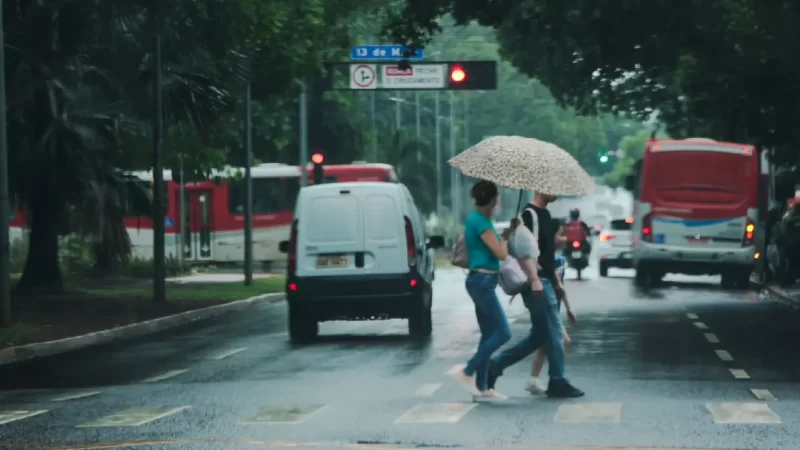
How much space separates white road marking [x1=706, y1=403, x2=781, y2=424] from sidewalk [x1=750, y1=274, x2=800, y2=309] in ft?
57.0

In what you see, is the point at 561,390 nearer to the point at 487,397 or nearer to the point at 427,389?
the point at 487,397

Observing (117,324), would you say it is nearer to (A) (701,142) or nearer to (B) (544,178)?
(B) (544,178)

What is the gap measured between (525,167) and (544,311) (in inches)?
45.1

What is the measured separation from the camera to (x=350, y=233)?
21.2 meters

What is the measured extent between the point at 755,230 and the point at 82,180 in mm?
15256

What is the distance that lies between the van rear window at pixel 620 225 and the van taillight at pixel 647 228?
9.58 m

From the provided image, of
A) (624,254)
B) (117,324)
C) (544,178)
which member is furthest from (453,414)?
(624,254)

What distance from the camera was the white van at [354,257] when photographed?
21031 millimetres

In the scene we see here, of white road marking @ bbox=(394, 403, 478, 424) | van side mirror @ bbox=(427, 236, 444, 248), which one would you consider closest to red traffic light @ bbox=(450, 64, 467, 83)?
van side mirror @ bbox=(427, 236, 444, 248)

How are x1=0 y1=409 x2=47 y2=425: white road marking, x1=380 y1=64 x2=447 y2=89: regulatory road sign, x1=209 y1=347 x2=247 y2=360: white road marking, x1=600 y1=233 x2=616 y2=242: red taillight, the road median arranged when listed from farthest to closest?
x1=600 y1=233 x2=616 y2=242: red taillight, x1=380 y1=64 x2=447 y2=89: regulatory road sign, the road median, x1=209 y1=347 x2=247 y2=360: white road marking, x1=0 y1=409 x2=47 y2=425: white road marking

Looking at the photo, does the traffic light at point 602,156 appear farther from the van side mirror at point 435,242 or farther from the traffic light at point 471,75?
the van side mirror at point 435,242

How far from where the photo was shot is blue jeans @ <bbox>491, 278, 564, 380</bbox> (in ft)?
44.7

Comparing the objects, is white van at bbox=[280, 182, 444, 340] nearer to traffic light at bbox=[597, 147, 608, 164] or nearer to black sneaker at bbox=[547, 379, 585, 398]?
black sneaker at bbox=[547, 379, 585, 398]

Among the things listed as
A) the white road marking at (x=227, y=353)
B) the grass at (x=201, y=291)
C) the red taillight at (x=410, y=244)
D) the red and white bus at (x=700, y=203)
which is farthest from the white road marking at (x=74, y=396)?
the red and white bus at (x=700, y=203)
